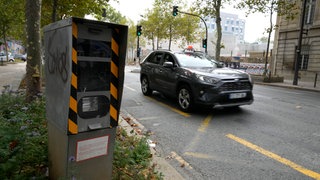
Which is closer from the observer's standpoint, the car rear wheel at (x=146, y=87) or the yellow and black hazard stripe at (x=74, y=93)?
the yellow and black hazard stripe at (x=74, y=93)

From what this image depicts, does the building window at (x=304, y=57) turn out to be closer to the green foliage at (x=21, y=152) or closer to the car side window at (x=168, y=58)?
the car side window at (x=168, y=58)

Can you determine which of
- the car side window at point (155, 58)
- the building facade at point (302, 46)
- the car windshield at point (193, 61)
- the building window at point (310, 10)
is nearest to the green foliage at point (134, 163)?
the car windshield at point (193, 61)

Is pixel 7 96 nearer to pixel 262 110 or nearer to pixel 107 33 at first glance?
pixel 107 33

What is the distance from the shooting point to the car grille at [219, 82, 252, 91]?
598 cm

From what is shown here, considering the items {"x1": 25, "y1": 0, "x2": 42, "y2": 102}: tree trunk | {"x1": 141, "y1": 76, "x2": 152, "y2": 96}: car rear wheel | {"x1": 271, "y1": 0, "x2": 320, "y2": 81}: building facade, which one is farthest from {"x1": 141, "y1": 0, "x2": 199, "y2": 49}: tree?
{"x1": 25, "y1": 0, "x2": 42, "y2": 102}: tree trunk

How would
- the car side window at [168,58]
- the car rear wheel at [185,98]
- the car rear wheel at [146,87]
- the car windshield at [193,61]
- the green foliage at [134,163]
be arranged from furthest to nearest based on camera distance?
the car rear wheel at [146,87] < the car side window at [168,58] < the car windshield at [193,61] < the car rear wheel at [185,98] < the green foliage at [134,163]

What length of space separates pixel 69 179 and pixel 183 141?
2.64 m

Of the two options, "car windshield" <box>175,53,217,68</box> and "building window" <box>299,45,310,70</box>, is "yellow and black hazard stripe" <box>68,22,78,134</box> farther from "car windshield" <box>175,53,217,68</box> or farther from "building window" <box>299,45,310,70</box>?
"building window" <box>299,45,310,70</box>

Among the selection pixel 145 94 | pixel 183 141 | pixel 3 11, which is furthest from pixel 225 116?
pixel 3 11

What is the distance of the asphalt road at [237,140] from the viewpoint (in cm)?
340

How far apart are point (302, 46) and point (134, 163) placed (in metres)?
23.4

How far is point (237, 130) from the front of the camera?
5113 mm

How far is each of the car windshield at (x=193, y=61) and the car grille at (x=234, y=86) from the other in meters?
1.24

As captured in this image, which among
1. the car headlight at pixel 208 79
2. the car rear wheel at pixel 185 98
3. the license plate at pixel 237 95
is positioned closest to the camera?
the car headlight at pixel 208 79
